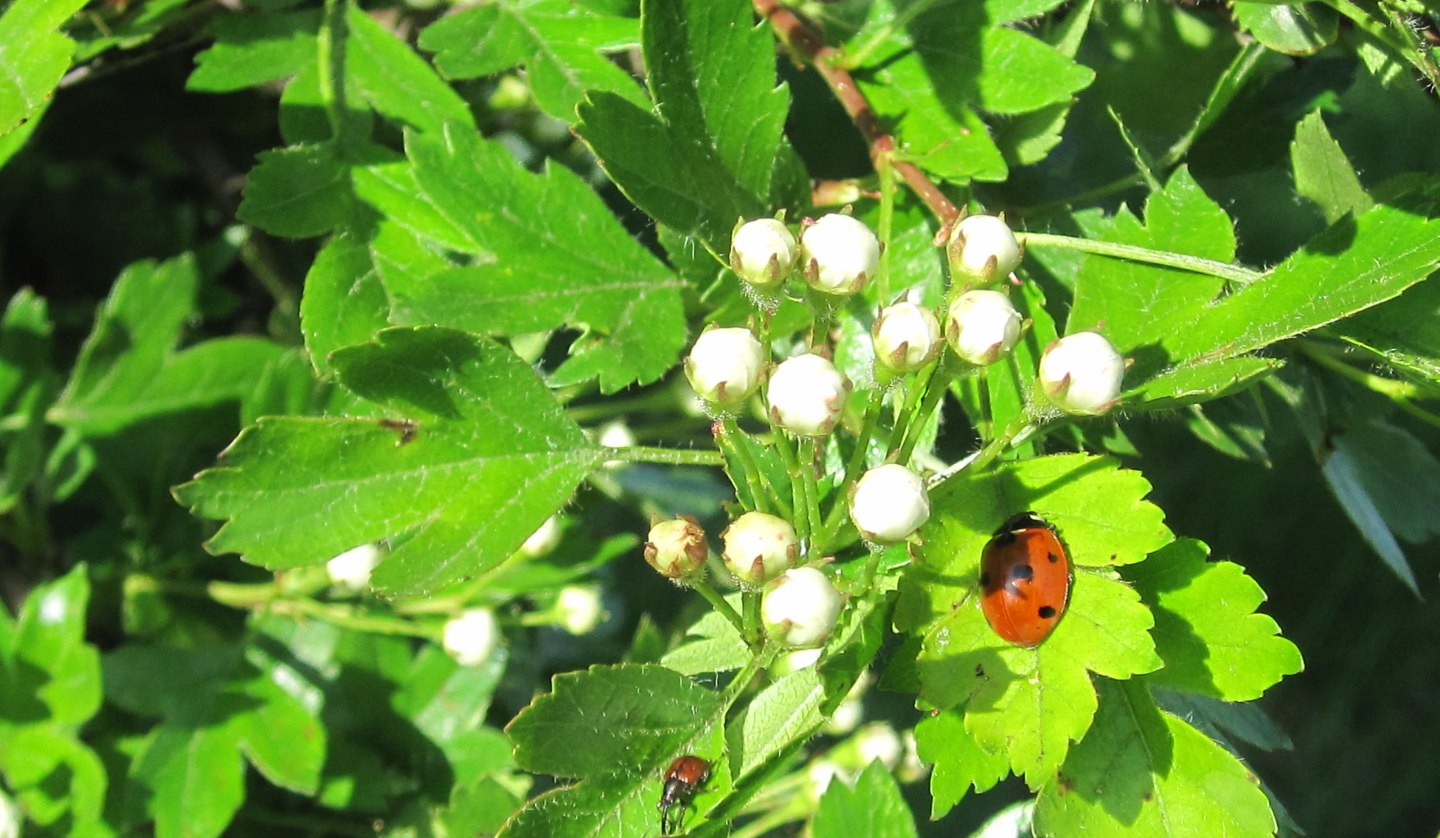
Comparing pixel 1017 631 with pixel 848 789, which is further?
pixel 848 789

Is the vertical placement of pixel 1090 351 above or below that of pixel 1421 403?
above

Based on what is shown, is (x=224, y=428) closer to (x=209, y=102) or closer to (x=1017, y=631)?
(x=209, y=102)

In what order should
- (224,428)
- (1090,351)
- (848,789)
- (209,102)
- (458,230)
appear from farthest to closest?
1. (209,102)
2. (224,428)
3. (848,789)
4. (458,230)
5. (1090,351)

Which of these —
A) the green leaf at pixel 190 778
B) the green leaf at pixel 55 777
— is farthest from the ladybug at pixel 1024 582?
the green leaf at pixel 55 777

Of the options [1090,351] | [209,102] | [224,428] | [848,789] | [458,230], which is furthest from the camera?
[209,102]

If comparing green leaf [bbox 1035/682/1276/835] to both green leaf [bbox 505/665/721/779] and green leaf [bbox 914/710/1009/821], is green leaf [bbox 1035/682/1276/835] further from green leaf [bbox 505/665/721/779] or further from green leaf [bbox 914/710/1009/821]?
green leaf [bbox 505/665/721/779]

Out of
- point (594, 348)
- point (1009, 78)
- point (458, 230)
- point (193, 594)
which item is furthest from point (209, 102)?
point (1009, 78)

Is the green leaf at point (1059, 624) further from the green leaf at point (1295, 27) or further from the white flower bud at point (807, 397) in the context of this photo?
the green leaf at point (1295, 27)
